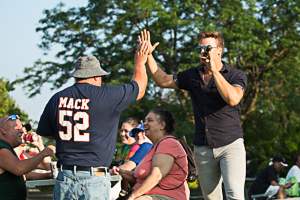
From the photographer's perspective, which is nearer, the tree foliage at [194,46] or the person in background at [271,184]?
the person in background at [271,184]

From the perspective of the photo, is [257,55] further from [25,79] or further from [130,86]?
[130,86]

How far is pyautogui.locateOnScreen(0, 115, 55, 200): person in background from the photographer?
A: 353 cm

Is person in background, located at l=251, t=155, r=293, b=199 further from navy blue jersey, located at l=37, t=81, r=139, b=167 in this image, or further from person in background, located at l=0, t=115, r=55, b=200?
navy blue jersey, located at l=37, t=81, r=139, b=167

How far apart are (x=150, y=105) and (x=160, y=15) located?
3.53m

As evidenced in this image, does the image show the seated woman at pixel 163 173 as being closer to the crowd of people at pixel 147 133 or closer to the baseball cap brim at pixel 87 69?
the crowd of people at pixel 147 133

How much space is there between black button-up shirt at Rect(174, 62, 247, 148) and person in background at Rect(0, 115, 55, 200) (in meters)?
1.38

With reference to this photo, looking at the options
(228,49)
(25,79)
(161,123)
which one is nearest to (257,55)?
(228,49)

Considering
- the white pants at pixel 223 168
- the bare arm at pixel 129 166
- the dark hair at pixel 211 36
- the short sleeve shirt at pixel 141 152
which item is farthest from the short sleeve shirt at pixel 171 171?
the dark hair at pixel 211 36

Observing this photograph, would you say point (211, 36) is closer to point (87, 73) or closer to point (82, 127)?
point (87, 73)

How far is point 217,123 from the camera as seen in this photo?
3369 millimetres

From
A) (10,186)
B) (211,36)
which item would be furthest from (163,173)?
(10,186)

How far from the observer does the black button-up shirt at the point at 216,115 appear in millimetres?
3342

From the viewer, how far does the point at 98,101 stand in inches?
113

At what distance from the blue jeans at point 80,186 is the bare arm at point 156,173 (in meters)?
0.80
